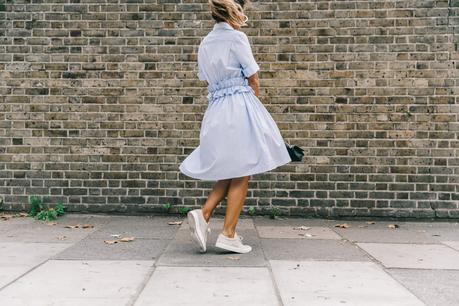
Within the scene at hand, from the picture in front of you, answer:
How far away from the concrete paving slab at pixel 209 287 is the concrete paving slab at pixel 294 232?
4.38 ft

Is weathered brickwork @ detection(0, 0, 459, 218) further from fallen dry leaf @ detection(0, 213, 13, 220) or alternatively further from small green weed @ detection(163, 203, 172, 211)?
fallen dry leaf @ detection(0, 213, 13, 220)

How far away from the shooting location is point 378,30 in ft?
18.2

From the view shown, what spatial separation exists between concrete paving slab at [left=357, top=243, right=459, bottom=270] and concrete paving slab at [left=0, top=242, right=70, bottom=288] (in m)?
2.44

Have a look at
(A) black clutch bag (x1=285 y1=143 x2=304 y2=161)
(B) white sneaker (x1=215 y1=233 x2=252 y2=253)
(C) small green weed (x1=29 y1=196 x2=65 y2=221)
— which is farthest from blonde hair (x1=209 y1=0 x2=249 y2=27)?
(C) small green weed (x1=29 y1=196 x2=65 y2=221)

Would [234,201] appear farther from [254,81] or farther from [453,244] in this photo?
[453,244]

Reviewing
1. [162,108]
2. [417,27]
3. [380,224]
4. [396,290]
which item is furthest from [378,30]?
[396,290]

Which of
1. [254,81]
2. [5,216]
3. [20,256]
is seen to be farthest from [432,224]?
[5,216]

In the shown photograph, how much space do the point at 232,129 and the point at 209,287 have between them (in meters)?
1.32

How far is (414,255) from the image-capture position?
3.92 meters

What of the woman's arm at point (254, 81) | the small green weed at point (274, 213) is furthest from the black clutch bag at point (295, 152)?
the small green weed at point (274, 213)

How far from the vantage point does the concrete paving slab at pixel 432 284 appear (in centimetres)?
274

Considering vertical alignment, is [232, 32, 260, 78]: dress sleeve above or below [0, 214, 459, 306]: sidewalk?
above

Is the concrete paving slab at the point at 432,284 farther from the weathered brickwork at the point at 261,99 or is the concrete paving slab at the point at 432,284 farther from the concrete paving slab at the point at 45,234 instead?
the concrete paving slab at the point at 45,234

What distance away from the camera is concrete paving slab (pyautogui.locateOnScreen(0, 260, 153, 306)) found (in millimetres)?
2683
